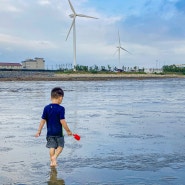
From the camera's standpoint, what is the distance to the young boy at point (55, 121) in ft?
26.3

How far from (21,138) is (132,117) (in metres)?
6.83

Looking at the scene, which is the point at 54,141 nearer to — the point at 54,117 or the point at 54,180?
the point at 54,117

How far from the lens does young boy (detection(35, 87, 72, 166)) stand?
8008 millimetres

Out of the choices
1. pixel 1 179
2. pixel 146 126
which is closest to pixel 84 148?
pixel 1 179

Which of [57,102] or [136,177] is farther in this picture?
[57,102]

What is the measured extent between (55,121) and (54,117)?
0.28 ft

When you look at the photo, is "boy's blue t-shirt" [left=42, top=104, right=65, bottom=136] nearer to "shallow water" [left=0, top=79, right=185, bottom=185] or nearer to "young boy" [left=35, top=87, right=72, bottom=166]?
"young boy" [left=35, top=87, right=72, bottom=166]

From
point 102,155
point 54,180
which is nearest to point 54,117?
point 54,180

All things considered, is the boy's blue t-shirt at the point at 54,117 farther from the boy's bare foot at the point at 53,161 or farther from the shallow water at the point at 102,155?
the shallow water at the point at 102,155

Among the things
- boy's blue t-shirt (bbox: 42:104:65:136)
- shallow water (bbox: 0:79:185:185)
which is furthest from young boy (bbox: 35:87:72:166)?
shallow water (bbox: 0:79:185:185)

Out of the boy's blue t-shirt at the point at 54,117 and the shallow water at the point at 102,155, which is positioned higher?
the boy's blue t-shirt at the point at 54,117

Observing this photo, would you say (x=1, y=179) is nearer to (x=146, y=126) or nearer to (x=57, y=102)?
(x=57, y=102)

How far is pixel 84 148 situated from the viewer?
1034 cm

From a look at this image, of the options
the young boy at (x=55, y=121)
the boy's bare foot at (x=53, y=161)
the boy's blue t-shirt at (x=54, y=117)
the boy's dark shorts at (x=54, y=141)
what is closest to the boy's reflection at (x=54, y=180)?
the boy's bare foot at (x=53, y=161)
